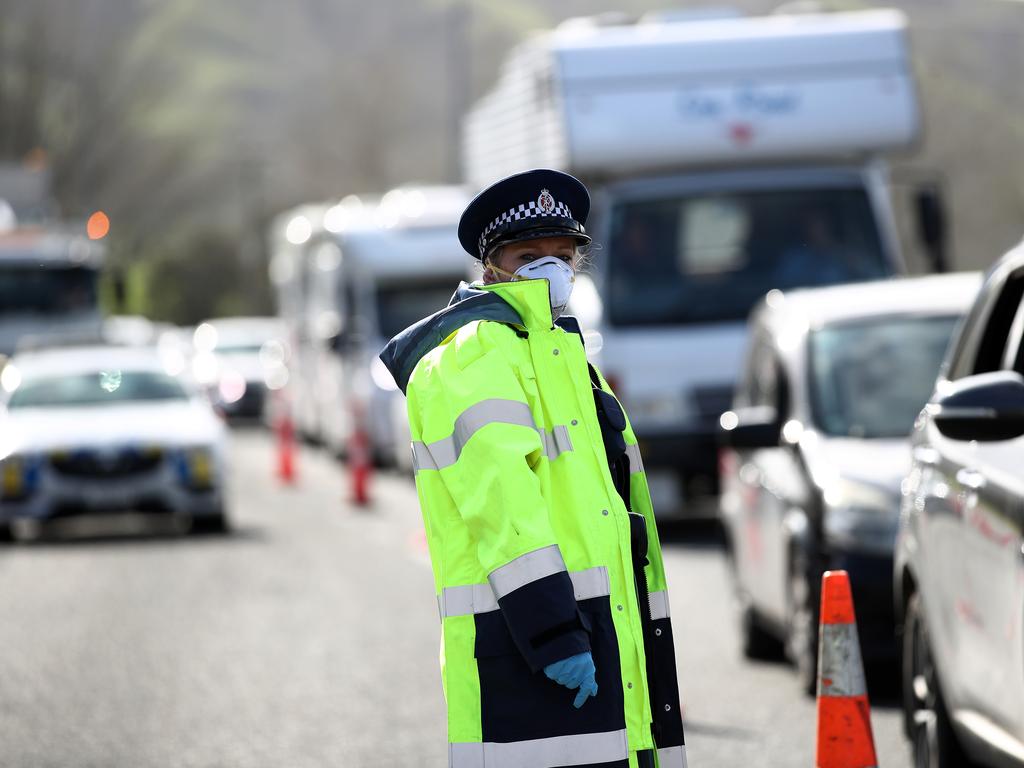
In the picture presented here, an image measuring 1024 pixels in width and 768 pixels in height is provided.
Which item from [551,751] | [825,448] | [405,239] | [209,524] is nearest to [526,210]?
[551,751]

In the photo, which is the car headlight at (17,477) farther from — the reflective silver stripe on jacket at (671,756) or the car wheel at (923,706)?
the reflective silver stripe on jacket at (671,756)

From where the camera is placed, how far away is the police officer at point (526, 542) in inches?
179

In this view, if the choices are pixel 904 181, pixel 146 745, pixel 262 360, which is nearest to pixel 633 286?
pixel 904 181

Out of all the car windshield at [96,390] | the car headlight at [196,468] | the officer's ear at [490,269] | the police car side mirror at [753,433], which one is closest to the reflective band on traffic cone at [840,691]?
the officer's ear at [490,269]

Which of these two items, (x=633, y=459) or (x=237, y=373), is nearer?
(x=633, y=459)

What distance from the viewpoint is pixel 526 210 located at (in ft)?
16.2

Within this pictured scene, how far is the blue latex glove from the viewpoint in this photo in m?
4.48

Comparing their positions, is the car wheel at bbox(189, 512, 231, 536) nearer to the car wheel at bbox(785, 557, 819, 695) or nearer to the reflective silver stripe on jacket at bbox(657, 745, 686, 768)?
the car wheel at bbox(785, 557, 819, 695)

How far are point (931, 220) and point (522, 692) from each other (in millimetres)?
12638

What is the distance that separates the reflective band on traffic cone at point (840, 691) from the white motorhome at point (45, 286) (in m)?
23.7

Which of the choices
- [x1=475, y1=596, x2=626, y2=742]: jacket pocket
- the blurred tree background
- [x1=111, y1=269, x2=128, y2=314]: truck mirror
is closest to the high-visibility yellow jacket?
[x1=475, y1=596, x2=626, y2=742]: jacket pocket

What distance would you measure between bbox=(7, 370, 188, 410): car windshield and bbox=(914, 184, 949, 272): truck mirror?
21.4 ft

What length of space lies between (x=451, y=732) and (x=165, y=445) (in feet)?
44.3

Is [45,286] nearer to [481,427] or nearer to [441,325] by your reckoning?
[441,325]
